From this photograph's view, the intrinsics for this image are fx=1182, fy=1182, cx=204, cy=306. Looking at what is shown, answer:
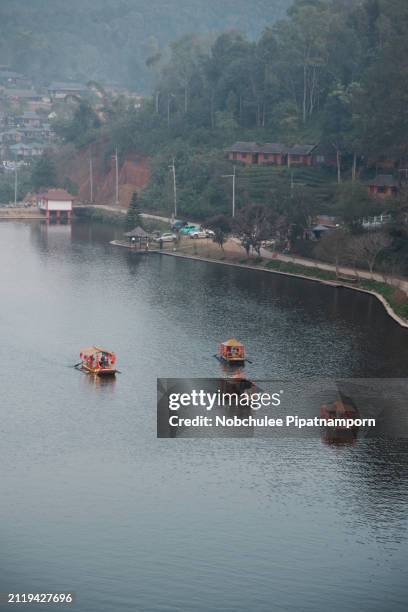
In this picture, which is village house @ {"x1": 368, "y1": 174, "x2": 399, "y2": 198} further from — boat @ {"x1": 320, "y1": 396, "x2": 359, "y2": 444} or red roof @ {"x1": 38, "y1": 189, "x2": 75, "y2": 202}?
boat @ {"x1": 320, "y1": 396, "x2": 359, "y2": 444}

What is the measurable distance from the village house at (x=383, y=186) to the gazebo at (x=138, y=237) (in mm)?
18095

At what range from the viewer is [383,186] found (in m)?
92.9

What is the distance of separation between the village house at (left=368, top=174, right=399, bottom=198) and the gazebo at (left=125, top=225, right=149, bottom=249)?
1810 centimetres

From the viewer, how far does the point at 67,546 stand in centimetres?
3534

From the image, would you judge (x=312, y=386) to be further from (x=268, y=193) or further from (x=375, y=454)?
(x=268, y=193)

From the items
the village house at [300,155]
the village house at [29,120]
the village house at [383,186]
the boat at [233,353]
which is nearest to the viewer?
the boat at [233,353]

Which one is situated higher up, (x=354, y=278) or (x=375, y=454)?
(x=354, y=278)

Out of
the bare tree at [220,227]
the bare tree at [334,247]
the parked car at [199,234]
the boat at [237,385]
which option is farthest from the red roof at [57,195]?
the boat at [237,385]

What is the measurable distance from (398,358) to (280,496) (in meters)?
18.8

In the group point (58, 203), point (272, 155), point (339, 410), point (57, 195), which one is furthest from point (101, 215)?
point (339, 410)

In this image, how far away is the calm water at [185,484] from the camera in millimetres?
33531

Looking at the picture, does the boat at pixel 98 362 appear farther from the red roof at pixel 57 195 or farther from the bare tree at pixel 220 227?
the red roof at pixel 57 195

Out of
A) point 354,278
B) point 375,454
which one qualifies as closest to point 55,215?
point 354,278

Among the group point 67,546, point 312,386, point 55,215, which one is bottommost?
point 67,546
